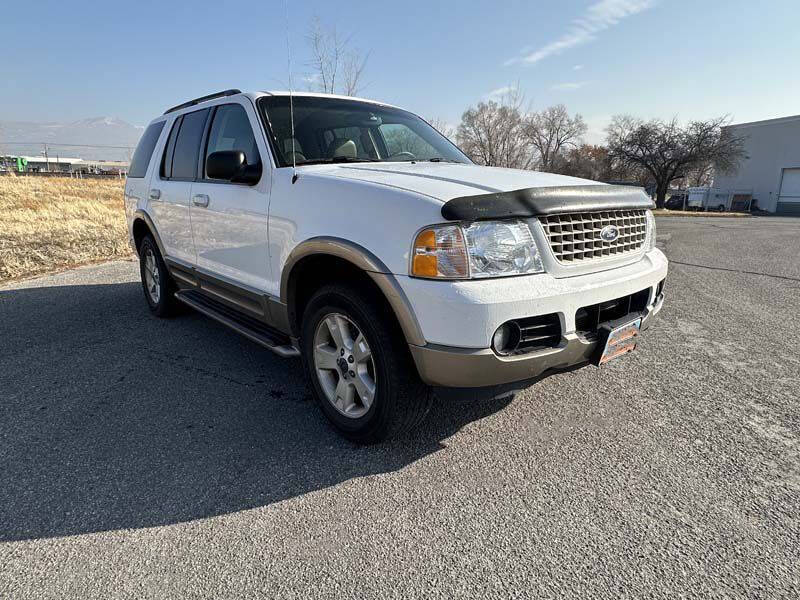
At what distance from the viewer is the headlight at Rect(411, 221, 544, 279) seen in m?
2.09

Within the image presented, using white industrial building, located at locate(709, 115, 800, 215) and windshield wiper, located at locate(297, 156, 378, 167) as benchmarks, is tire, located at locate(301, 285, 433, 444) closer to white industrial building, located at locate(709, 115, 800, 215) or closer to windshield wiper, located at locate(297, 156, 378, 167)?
windshield wiper, located at locate(297, 156, 378, 167)

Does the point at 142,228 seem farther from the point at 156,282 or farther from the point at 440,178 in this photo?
Result: the point at 440,178

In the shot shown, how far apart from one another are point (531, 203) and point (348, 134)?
5.95ft

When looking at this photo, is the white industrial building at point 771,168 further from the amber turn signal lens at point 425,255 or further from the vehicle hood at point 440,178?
the amber turn signal lens at point 425,255

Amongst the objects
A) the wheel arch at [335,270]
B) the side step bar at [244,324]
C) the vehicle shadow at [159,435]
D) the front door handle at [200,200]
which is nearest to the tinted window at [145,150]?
the front door handle at [200,200]

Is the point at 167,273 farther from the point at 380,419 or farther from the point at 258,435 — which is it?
the point at 380,419

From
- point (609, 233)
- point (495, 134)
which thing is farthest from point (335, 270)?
point (495, 134)

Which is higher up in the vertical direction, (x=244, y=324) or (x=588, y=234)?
(x=588, y=234)

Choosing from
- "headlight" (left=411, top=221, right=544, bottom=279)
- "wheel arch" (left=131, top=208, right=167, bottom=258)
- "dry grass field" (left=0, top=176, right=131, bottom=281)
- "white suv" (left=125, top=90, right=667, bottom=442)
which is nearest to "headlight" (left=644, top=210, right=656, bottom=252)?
"white suv" (left=125, top=90, right=667, bottom=442)

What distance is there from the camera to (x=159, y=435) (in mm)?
2795

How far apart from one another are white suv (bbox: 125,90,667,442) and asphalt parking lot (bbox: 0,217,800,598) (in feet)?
1.38

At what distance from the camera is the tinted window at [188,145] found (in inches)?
158

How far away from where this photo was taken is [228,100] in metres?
3.62

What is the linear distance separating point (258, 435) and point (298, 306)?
793mm
